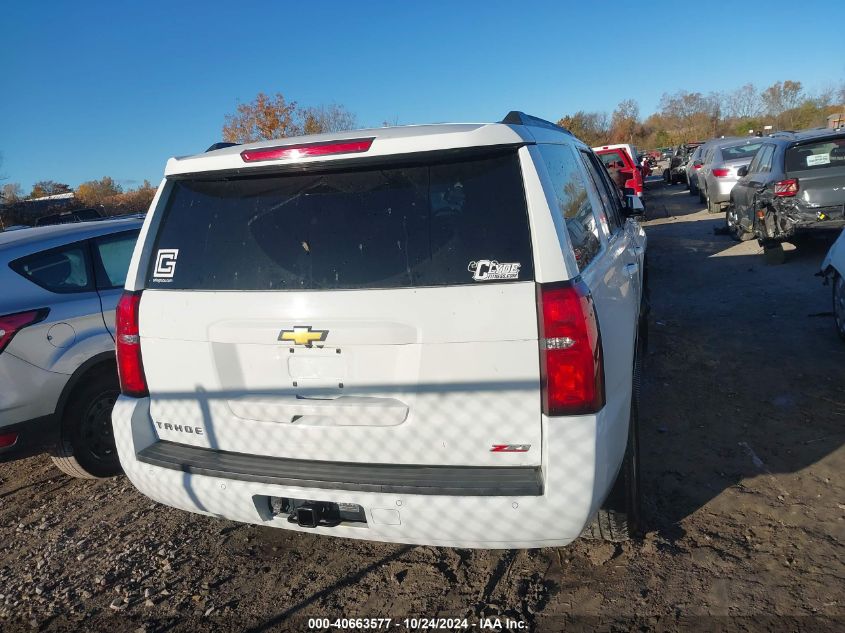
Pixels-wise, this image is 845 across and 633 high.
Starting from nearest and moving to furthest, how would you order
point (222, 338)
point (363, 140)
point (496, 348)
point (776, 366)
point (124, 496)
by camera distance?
point (496, 348) → point (363, 140) → point (222, 338) → point (124, 496) → point (776, 366)

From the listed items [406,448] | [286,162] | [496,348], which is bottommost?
[406,448]

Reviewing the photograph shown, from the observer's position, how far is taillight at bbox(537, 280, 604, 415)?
225cm

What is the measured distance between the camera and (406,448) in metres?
2.44

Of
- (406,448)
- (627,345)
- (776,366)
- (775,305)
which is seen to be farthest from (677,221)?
(406,448)

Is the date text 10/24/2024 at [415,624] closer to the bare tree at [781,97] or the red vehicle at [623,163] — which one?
the red vehicle at [623,163]

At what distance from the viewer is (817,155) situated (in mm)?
8852

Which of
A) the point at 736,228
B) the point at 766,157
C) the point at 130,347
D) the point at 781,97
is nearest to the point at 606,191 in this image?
the point at 130,347

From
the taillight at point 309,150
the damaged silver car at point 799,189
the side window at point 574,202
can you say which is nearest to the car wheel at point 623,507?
the side window at point 574,202

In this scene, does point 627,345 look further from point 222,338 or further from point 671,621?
point 222,338

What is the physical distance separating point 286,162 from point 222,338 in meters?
0.79

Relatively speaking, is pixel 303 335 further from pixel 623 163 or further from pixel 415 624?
pixel 623 163

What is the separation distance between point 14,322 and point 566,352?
11.2 feet

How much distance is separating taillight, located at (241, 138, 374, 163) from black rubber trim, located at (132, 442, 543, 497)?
4.15 ft

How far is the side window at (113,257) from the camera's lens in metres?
4.68
